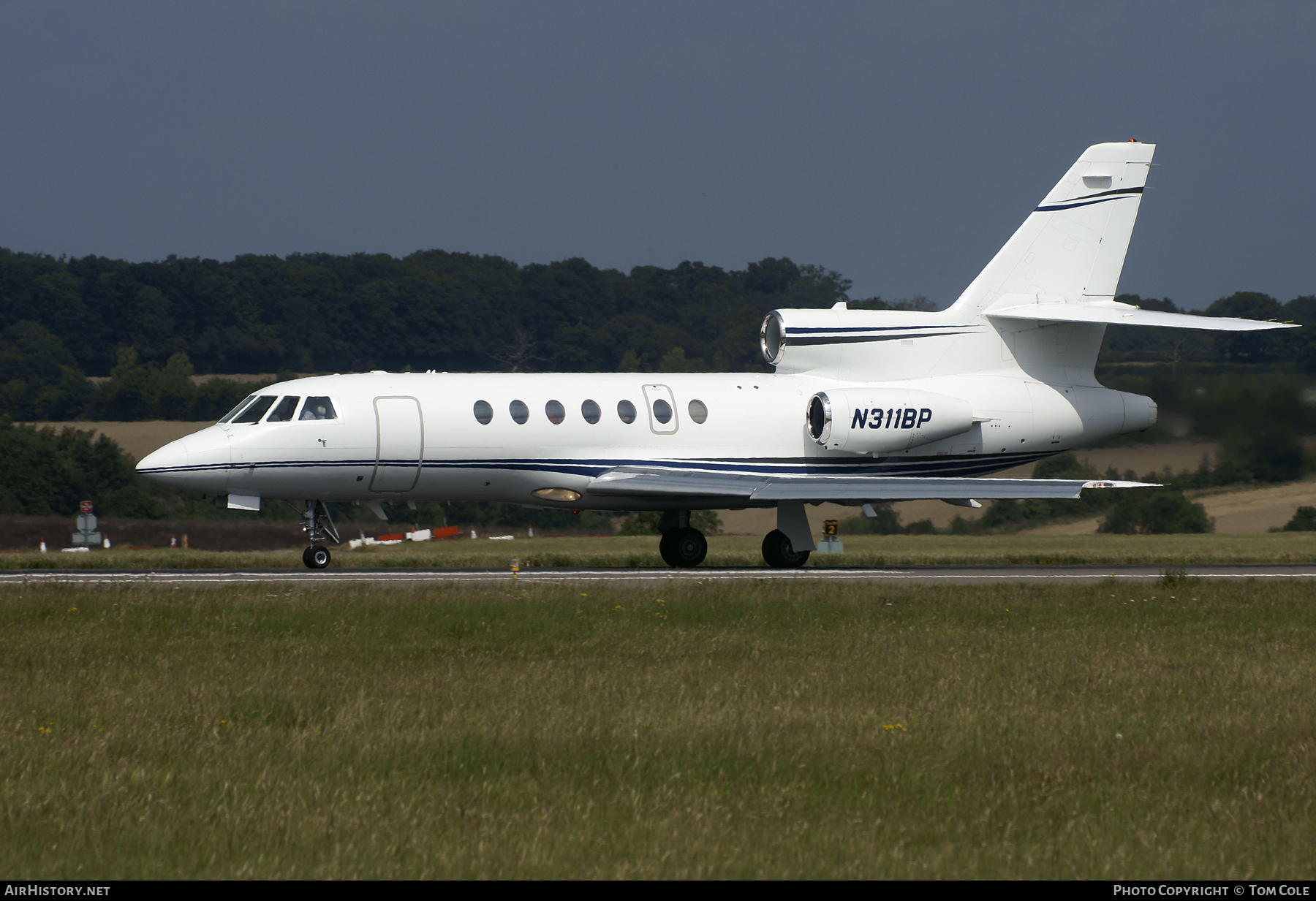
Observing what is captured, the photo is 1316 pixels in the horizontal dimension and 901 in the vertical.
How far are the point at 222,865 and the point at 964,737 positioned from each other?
16.7ft

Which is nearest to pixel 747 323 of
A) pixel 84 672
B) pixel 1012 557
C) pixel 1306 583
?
pixel 1012 557

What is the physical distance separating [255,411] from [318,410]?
108 centimetres

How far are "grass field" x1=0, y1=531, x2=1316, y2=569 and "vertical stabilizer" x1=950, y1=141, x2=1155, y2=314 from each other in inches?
241

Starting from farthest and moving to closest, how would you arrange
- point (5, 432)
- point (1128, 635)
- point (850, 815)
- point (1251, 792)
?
point (5, 432)
point (1128, 635)
point (1251, 792)
point (850, 815)

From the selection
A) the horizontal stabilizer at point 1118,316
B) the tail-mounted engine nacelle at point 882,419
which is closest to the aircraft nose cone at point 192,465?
the tail-mounted engine nacelle at point 882,419

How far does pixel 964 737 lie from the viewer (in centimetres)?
985

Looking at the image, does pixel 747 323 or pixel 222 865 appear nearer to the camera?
pixel 222 865

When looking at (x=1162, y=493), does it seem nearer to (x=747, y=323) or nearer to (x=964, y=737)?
(x=964, y=737)

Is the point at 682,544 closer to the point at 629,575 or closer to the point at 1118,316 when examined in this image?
the point at 629,575

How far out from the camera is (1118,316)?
90.9 ft

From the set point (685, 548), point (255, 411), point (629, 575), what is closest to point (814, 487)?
point (685, 548)

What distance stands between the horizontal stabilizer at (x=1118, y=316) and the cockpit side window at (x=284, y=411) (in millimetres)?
13783

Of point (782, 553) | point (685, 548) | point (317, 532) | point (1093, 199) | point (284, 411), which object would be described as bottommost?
point (782, 553)
